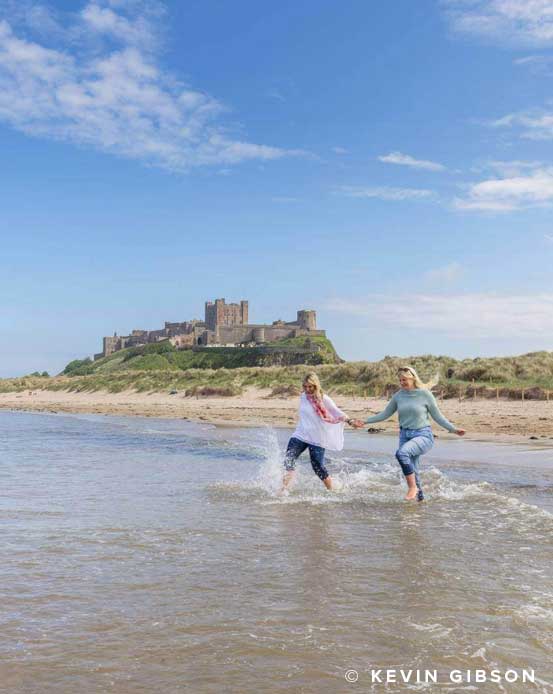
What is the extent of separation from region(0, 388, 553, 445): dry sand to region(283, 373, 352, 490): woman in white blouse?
8.70 metres

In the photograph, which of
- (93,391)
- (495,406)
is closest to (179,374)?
(93,391)

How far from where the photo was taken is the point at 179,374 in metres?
54.7

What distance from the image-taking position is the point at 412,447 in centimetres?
862

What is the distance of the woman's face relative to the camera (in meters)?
8.88

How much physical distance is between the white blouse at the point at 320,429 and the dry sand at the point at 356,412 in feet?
28.5

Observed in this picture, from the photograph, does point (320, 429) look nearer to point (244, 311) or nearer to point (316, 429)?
point (316, 429)

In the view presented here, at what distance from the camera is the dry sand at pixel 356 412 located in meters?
19.0

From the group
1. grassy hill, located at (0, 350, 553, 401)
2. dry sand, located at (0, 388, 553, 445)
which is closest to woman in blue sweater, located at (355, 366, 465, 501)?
dry sand, located at (0, 388, 553, 445)

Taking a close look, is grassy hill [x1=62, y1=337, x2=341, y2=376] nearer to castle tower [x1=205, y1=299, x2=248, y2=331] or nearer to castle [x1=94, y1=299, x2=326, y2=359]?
castle [x1=94, y1=299, x2=326, y2=359]

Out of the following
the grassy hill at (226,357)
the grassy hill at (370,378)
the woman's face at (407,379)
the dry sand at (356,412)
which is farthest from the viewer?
the grassy hill at (226,357)

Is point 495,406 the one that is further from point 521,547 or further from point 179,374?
point 179,374

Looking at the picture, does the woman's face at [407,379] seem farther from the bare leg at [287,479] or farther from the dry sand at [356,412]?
the dry sand at [356,412]

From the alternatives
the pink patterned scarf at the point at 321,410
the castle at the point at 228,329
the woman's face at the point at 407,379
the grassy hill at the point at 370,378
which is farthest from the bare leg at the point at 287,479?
the castle at the point at 228,329

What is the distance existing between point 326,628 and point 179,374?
51.3 m
